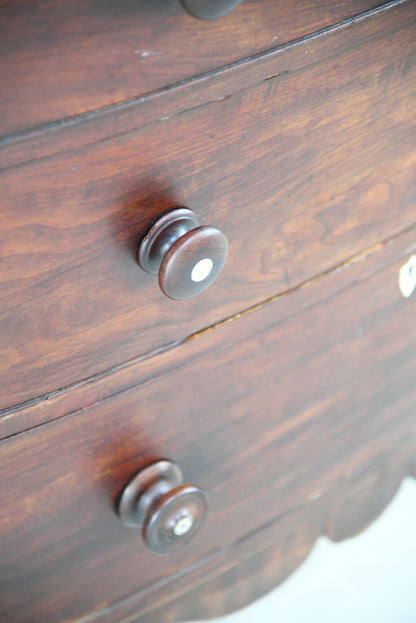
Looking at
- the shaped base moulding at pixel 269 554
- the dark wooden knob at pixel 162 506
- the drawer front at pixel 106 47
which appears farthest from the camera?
the shaped base moulding at pixel 269 554

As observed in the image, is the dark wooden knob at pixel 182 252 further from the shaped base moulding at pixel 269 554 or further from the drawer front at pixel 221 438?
the shaped base moulding at pixel 269 554

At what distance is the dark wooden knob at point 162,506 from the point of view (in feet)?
1.56

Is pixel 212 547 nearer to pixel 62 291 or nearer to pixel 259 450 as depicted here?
pixel 259 450

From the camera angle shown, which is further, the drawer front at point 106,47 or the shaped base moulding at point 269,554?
the shaped base moulding at point 269,554

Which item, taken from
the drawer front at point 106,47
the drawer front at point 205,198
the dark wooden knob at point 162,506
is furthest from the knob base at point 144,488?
the drawer front at point 106,47

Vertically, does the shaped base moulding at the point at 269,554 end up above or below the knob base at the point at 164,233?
below

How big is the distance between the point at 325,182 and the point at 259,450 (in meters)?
0.28

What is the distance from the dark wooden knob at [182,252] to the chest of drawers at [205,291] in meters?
0.01

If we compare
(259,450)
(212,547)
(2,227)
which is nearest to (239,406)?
(259,450)

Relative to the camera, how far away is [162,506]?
470 mm

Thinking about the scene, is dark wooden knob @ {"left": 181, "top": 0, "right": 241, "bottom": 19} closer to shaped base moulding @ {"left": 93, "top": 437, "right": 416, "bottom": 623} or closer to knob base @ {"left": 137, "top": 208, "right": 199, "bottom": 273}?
knob base @ {"left": 137, "top": 208, "right": 199, "bottom": 273}

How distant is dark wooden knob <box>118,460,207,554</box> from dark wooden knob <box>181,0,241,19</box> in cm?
33

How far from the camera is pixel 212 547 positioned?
66 centimetres

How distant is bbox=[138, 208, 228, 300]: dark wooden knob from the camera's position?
1.20 ft
